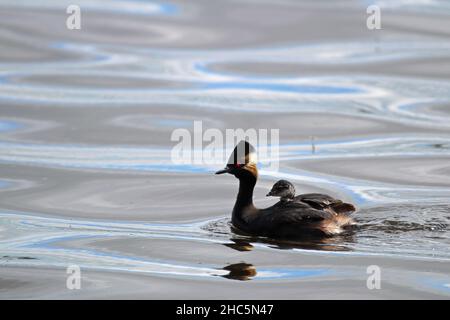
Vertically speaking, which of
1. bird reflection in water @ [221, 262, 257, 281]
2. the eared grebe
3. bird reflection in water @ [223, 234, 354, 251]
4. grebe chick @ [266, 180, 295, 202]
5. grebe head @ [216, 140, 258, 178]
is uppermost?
grebe head @ [216, 140, 258, 178]

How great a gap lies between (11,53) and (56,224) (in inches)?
388

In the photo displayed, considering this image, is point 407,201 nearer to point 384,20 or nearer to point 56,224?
point 56,224

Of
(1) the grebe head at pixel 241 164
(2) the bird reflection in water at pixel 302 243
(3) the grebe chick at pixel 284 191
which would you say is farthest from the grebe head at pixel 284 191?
(2) the bird reflection in water at pixel 302 243

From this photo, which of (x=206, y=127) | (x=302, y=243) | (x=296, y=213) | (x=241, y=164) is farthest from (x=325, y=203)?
(x=206, y=127)

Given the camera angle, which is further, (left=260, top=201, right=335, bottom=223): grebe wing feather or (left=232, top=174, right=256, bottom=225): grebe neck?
(left=232, top=174, right=256, bottom=225): grebe neck

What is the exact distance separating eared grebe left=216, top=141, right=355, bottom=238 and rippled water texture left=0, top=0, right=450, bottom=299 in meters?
0.20

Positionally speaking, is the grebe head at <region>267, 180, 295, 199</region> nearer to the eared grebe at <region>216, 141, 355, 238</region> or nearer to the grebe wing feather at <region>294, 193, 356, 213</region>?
the eared grebe at <region>216, 141, 355, 238</region>

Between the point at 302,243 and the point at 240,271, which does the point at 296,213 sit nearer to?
the point at 302,243

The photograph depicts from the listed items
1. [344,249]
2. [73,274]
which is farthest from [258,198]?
[73,274]

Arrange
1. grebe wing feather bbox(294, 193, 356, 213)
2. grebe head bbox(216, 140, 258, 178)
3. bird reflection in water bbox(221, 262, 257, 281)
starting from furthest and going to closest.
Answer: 1. grebe head bbox(216, 140, 258, 178)
2. grebe wing feather bbox(294, 193, 356, 213)
3. bird reflection in water bbox(221, 262, 257, 281)

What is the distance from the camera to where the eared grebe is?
1195 cm

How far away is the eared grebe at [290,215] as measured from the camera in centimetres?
1195

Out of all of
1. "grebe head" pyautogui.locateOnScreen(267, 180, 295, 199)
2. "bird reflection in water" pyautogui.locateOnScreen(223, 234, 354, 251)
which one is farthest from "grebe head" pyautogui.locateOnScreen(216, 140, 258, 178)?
"bird reflection in water" pyautogui.locateOnScreen(223, 234, 354, 251)

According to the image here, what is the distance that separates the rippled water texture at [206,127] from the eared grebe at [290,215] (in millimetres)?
200
